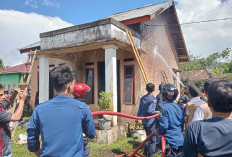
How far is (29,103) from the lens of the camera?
1098 centimetres

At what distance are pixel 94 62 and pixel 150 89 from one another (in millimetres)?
4532

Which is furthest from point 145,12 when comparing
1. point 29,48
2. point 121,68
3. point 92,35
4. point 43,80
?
point 29,48

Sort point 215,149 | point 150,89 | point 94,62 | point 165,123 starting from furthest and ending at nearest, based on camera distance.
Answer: point 94,62 → point 150,89 → point 165,123 → point 215,149

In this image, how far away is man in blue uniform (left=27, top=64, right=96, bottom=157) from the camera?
1.67 m

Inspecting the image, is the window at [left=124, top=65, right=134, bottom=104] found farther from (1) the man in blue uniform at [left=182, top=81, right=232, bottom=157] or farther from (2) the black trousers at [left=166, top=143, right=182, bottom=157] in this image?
(1) the man in blue uniform at [left=182, top=81, right=232, bottom=157]

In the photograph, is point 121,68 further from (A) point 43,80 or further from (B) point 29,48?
(B) point 29,48

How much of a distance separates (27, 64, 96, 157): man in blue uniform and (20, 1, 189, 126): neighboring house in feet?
14.3

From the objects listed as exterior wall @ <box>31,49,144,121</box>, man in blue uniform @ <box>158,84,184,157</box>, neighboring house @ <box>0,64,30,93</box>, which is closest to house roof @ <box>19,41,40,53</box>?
exterior wall @ <box>31,49,144,121</box>

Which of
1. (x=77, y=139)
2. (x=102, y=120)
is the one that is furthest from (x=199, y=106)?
(x=102, y=120)

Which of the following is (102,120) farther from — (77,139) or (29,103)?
(29,103)

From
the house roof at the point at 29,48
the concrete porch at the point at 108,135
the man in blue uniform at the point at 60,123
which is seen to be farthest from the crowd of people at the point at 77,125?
the house roof at the point at 29,48

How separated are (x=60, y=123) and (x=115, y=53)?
486cm

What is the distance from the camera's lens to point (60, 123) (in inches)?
65.9

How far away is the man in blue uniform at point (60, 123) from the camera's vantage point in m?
1.67
